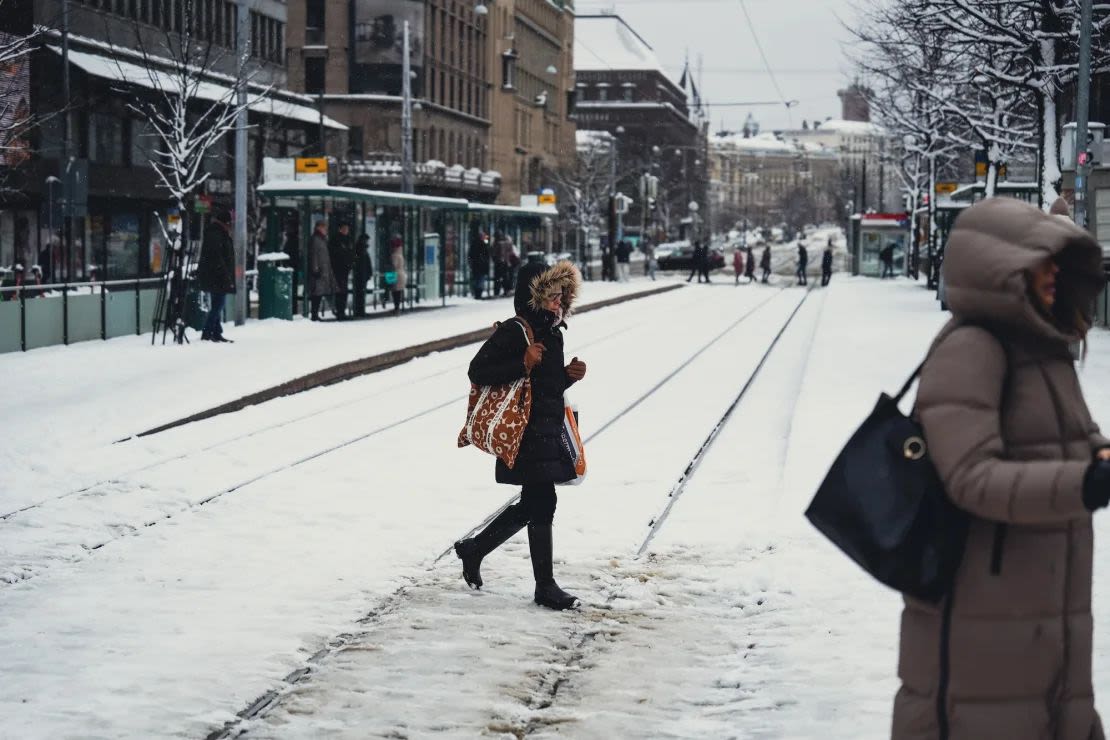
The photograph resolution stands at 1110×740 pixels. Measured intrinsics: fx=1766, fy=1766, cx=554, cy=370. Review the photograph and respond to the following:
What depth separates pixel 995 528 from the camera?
3.71m

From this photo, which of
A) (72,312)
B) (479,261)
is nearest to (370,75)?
(479,261)

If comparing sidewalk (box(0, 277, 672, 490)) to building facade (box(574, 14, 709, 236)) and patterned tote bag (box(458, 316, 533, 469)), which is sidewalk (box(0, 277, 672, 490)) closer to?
patterned tote bag (box(458, 316, 533, 469))

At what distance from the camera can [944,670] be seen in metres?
3.76

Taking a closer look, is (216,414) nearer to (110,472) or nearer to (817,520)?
(110,472)

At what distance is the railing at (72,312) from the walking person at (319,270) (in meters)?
4.15

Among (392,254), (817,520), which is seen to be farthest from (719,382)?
(817,520)

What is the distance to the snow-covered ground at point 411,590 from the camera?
20.9 feet

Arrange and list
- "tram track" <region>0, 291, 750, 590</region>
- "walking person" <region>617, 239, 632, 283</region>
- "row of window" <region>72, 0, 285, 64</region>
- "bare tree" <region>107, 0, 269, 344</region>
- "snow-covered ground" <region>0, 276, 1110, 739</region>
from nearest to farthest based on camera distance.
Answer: "snow-covered ground" <region>0, 276, 1110, 739</region> < "tram track" <region>0, 291, 750, 590</region> < "bare tree" <region>107, 0, 269, 344</region> < "row of window" <region>72, 0, 285, 64</region> < "walking person" <region>617, 239, 632, 283</region>

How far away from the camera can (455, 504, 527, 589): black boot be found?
842cm

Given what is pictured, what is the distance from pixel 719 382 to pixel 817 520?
17572mm

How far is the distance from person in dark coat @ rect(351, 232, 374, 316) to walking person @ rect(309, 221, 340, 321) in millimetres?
1314

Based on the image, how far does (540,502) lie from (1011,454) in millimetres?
4588

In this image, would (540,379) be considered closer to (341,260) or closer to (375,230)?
(341,260)

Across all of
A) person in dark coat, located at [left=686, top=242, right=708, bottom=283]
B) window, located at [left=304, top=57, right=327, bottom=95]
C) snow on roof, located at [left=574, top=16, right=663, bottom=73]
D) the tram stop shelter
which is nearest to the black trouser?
the tram stop shelter
